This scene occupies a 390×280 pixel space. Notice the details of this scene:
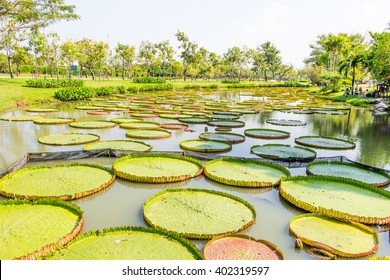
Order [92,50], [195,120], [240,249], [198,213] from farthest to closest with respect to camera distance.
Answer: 1. [92,50]
2. [195,120]
3. [198,213]
4. [240,249]

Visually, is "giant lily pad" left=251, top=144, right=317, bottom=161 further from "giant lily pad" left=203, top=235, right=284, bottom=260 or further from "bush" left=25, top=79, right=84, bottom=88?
"bush" left=25, top=79, right=84, bottom=88

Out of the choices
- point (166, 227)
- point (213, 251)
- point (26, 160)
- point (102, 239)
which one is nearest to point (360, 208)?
point (213, 251)

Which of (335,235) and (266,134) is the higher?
(266,134)

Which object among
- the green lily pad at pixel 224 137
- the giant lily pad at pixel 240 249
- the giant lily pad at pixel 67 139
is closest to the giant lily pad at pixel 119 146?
the giant lily pad at pixel 67 139

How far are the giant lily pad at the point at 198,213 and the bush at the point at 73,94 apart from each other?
59.2ft

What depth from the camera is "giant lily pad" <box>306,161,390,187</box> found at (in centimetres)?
646

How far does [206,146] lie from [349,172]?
390cm

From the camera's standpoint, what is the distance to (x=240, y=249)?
3.80 meters

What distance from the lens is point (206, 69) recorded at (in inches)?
2242

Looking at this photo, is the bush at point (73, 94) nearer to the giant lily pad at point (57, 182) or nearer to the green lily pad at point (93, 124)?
the green lily pad at point (93, 124)

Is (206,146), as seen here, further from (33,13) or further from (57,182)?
(33,13)

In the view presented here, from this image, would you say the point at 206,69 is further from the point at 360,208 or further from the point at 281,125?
the point at 360,208

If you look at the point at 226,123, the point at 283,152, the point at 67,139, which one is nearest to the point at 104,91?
the point at 226,123

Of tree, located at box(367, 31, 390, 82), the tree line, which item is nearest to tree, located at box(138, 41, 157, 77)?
the tree line
